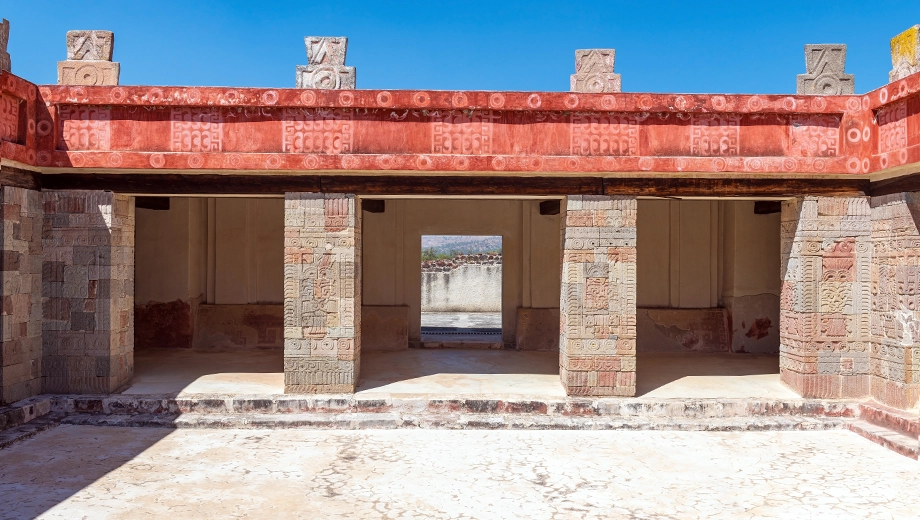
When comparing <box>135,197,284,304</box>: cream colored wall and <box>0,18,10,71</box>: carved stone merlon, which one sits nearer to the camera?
<box>0,18,10,71</box>: carved stone merlon

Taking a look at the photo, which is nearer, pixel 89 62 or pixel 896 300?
pixel 896 300

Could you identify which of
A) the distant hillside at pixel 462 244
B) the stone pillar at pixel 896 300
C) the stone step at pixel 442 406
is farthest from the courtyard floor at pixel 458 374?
the distant hillside at pixel 462 244

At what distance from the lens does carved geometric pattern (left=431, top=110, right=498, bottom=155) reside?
5801 mm

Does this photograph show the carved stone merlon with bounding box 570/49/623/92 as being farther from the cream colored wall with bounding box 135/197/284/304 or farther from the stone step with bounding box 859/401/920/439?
the cream colored wall with bounding box 135/197/284/304

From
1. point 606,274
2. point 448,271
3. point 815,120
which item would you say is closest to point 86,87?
point 606,274

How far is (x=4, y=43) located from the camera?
542 cm

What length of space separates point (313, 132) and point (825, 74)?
15.7 ft

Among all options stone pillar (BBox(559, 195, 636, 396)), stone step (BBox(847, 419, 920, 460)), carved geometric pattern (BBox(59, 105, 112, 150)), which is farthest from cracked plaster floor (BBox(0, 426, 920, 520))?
carved geometric pattern (BBox(59, 105, 112, 150))

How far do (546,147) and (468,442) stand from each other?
2.75 metres

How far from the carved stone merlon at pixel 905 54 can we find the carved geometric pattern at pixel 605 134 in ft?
7.32

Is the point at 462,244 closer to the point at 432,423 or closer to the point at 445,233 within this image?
the point at 445,233

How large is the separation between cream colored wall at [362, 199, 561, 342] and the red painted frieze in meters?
2.91

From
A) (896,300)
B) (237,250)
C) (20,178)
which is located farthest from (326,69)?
(896,300)

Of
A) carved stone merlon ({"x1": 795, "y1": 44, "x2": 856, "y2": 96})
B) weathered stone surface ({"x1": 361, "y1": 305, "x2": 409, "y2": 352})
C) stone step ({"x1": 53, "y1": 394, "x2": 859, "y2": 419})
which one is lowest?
stone step ({"x1": 53, "y1": 394, "x2": 859, "y2": 419})
